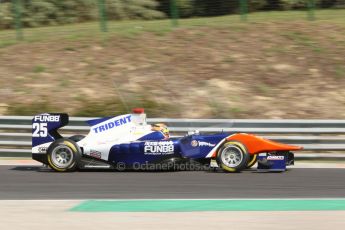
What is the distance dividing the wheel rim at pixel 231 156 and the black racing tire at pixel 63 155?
2221 millimetres

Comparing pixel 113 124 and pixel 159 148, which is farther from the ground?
pixel 113 124

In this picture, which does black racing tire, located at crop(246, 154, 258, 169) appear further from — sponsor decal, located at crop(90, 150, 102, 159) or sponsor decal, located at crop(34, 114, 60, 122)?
sponsor decal, located at crop(34, 114, 60, 122)

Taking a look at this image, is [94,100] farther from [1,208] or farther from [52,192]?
[1,208]

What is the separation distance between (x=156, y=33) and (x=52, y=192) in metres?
10.3

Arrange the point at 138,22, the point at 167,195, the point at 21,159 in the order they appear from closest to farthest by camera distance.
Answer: the point at 167,195, the point at 21,159, the point at 138,22

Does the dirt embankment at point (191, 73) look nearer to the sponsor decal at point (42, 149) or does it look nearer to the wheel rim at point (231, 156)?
the sponsor decal at point (42, 149)

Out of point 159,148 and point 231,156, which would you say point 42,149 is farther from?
point 231,156

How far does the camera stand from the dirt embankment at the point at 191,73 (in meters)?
16.0

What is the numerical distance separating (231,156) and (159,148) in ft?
3.56

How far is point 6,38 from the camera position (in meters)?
20.7

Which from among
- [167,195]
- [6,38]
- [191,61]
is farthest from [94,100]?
[167,195]

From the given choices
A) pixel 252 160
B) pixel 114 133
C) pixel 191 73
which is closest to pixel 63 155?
pixel 114 133

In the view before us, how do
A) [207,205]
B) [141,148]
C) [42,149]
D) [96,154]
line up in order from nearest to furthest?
[207,205] < [141,148] < [96,154] < [42,149]

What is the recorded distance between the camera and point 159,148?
1177 centimetres
